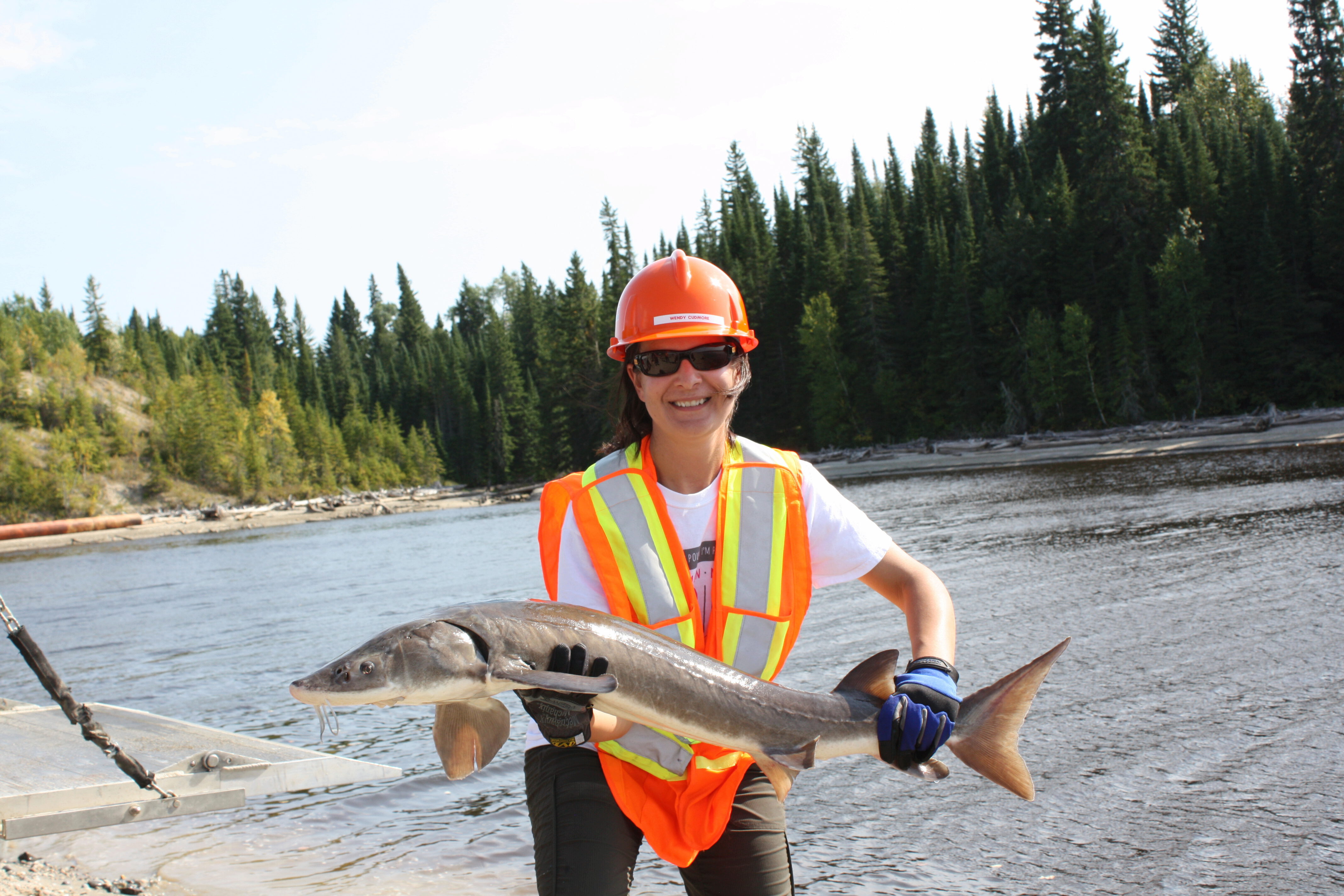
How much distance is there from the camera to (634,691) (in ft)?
7.65

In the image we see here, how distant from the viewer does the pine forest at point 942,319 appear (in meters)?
51.0

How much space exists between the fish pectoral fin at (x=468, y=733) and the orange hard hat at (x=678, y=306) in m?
1.04

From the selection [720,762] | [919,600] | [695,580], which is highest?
[695,580]

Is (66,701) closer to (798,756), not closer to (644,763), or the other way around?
(644,763)

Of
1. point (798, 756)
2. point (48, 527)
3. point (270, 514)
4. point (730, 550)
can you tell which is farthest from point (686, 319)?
point (270, 514)

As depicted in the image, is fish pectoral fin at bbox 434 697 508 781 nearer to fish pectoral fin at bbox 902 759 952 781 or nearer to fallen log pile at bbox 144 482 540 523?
fish pectoral fin at bbox 902 759 952 781

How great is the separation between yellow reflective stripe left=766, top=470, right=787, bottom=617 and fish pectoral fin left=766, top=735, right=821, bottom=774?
0.41 metres


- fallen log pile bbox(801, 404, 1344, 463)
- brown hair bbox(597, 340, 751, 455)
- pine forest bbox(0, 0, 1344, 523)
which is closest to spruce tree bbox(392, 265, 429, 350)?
pine forest bbox(0, 0, 1344, 523)

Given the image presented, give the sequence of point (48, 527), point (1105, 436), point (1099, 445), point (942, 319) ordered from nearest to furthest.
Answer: point (48, 527) < point (1099, 445) < point (1105, 436) < point (942, 319)

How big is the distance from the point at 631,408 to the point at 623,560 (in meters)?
0.60

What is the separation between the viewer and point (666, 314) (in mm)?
2768

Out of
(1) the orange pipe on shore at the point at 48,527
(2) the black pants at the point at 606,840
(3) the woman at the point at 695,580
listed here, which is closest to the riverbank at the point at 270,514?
(1) the orange pipe on shore at the point at 48,527

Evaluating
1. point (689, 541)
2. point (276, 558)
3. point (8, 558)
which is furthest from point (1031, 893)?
point (8, 558)

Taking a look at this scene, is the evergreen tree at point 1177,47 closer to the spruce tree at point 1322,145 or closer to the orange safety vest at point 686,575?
the spruce tree at point 1322,145
